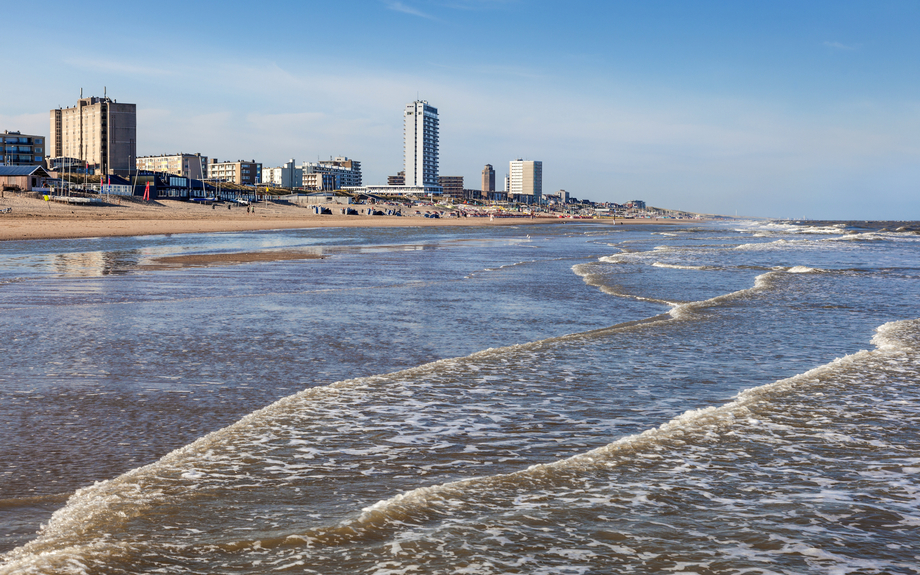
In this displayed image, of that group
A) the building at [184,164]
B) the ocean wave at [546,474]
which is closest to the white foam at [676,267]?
the ocean wave at [546,474]

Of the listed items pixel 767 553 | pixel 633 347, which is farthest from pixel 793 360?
pixel 767 553

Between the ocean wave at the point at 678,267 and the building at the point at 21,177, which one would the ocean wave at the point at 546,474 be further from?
the building at the point at 21,177

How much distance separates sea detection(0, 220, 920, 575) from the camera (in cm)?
367

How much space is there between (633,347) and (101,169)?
169328 mm

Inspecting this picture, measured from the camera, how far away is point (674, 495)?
4414 mm

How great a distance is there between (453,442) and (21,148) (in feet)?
494

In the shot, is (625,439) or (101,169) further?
(101,169)

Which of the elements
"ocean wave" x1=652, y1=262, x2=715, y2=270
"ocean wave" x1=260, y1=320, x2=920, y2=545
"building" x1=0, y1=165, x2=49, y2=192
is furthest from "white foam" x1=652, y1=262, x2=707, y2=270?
"building" x1=0, y1=165, x2=49, y2=192

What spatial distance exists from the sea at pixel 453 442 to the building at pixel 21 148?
139 meters

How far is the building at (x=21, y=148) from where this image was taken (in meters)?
128

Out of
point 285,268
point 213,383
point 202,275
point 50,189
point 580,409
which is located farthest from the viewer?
point 50,189

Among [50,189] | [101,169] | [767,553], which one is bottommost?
[767,553]

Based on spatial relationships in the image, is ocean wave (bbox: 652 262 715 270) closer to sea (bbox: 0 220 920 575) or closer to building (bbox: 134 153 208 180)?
sea (bbox: 0 220 920 575)

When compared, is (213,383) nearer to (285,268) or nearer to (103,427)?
(103,427)
